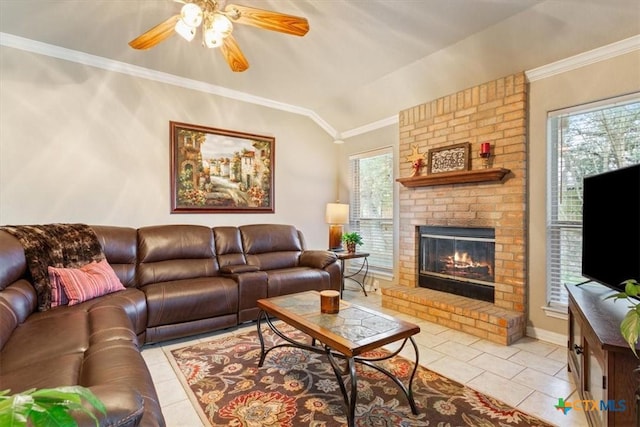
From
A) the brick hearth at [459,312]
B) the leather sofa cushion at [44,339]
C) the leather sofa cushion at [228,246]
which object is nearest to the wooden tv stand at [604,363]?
the brick hearth at [459,312]

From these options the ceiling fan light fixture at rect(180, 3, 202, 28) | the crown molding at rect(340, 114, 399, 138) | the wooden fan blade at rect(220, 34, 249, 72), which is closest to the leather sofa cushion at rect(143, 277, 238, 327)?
the wooden fan blade at rect(220, 34, 249, 72)

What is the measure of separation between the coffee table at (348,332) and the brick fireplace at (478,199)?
1.43m

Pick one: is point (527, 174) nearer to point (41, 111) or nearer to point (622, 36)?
point (622, 36)

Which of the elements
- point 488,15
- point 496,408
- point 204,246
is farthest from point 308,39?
point 496,408

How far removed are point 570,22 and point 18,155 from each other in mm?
4891

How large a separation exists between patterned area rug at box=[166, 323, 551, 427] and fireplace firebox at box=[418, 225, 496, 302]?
1.46 metres

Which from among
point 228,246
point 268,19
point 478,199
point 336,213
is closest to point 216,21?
point 268,19

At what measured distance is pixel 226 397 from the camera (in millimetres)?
1998

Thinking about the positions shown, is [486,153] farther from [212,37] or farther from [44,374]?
[44,374]

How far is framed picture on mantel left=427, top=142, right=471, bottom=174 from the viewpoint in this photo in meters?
3.44

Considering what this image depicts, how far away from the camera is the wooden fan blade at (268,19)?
2.00 m

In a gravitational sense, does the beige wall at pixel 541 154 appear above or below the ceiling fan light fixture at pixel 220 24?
below

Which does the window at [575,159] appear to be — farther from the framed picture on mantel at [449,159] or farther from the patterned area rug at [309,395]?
the patterned area rug at [309,395]

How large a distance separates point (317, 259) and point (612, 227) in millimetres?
2726
